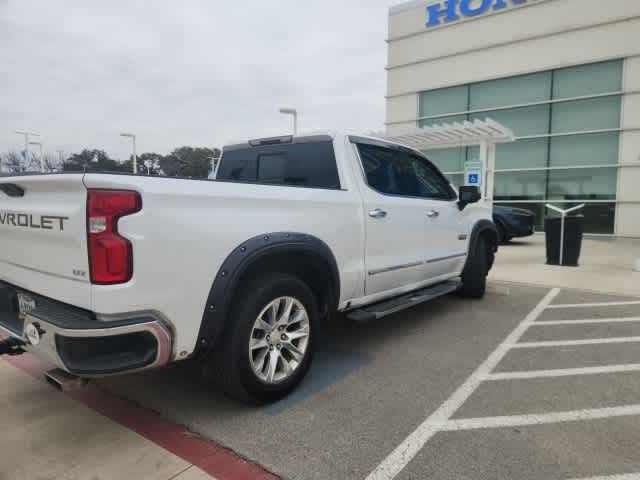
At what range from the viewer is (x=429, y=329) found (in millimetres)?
4484

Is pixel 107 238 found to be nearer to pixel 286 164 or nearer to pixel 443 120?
pixel 286 164

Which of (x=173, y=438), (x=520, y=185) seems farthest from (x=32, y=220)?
(x=520, y=185)

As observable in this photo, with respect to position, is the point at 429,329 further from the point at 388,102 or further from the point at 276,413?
the point at 388,102

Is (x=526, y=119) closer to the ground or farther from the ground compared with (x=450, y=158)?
farther from the ground

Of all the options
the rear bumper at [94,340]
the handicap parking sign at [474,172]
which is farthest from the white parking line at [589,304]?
the handicap parking sign at [474,172]

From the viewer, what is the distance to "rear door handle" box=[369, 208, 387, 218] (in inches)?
137

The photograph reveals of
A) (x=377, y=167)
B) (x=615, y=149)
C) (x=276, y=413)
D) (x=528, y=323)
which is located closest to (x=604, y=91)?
(x=615, y=149)

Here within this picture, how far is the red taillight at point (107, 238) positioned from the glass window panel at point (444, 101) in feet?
55.1

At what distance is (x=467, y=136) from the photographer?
1179cm

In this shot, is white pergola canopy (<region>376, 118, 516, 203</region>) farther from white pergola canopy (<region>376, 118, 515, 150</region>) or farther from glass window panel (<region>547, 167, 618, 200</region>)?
glass window panel (<region>547, 167, 618, 200</region>)

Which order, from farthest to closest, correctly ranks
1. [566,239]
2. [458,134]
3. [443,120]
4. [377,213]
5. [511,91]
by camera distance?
[443,120] < [511,91] < [458,134] < [566,239] < [377,213]

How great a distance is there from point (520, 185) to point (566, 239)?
307 inches

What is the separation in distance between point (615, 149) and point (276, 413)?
15.7 metres

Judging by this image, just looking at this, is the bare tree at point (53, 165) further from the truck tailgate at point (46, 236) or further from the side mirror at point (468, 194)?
the side mirror at point (468, 194)
